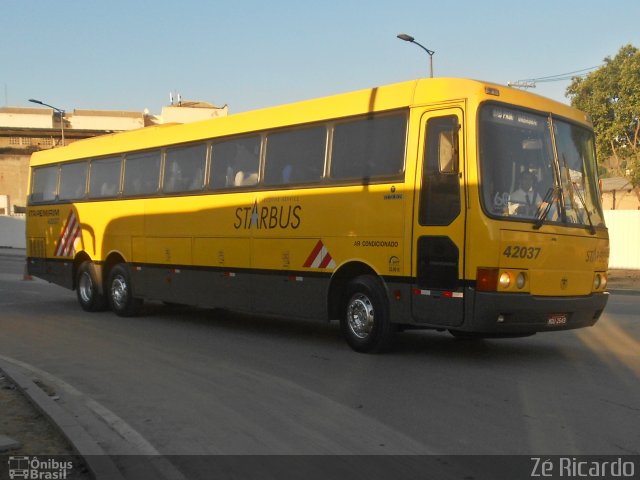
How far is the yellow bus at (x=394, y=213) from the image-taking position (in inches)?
336

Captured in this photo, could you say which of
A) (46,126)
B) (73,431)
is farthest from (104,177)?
(46,126)

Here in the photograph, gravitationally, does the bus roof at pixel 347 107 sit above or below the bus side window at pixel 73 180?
above

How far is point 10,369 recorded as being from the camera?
27.7 feet

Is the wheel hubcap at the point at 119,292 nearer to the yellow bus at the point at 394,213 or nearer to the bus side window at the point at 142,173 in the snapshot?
the yellow bus at the point at 394,213

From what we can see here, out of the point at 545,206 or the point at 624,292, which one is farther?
the point at 624,292

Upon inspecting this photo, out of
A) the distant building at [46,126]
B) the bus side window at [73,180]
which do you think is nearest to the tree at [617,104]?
the bus side window at [73,180]

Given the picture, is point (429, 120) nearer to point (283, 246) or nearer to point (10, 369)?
point (283, 246)

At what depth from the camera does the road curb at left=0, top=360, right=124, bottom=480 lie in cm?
496

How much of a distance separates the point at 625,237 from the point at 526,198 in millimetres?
22496

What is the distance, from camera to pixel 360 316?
32.2ft

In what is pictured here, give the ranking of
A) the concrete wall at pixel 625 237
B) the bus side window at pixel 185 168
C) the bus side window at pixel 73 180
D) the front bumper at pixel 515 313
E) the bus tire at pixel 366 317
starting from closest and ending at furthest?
the front bumper at pixel 515 313, the bus tire at pixel 366 317, the bus side window at pixel 185 168, the bus side window at pixel 73 180, the concrete wall at pixel 625 237

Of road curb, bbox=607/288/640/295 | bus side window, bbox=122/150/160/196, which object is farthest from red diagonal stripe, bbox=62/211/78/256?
→ road curb, bbox=607/288/640/295

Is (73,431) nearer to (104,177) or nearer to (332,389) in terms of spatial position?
(332,389)

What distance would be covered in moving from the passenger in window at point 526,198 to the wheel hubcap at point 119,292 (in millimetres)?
8448
